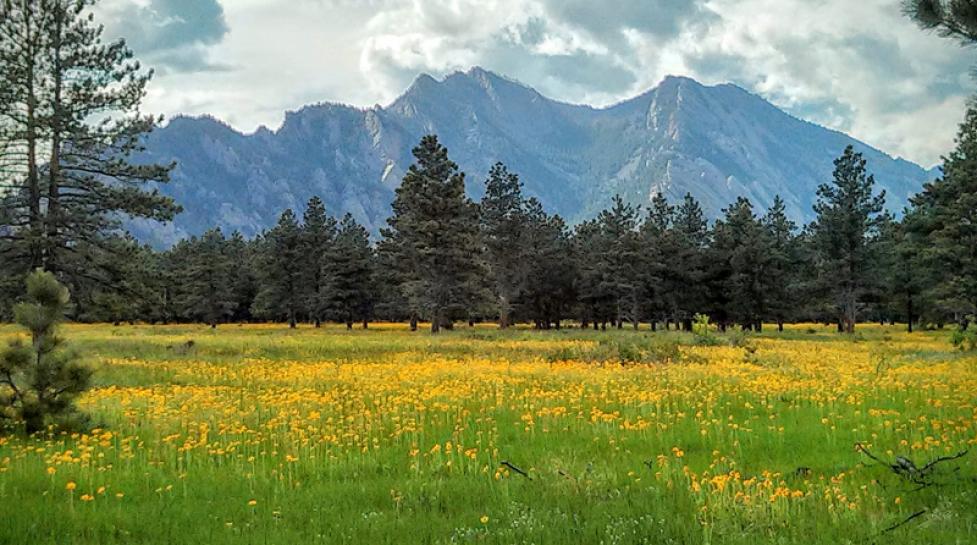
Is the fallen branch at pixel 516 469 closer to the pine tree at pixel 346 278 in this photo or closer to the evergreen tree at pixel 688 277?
the evergreen tree at pixel 688 277

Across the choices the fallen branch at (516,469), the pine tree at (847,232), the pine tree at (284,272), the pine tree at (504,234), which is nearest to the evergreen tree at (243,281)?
the pine tree at (284,272)

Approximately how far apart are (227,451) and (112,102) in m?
22.9

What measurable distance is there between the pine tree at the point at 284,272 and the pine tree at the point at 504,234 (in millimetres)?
23555

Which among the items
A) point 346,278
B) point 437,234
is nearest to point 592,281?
point 437,234

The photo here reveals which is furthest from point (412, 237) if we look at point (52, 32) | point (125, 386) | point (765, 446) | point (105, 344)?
point (765, 446)

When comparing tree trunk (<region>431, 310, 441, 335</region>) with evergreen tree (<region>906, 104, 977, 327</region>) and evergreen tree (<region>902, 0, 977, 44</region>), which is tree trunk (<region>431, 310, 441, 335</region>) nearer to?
evergreen tree (<region>906, 104, 977, 327</region>)

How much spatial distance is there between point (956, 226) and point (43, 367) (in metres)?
49.4

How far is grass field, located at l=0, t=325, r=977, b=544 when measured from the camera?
5.49 m

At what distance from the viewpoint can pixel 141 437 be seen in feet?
31.9

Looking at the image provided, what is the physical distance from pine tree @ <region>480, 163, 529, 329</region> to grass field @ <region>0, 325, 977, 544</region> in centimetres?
6063

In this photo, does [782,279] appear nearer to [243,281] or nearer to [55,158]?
[55,158]

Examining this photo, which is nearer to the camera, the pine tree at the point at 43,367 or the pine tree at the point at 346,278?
the pine tree at the point at 43,367

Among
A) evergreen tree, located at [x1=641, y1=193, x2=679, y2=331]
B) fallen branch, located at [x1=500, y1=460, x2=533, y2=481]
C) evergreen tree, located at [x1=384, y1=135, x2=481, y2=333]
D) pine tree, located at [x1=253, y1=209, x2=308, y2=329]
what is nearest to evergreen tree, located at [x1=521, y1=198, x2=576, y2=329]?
evergreen tree, located at [x1=641, y1=193, x2=679, y2=331]

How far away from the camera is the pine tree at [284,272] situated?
269 feet
